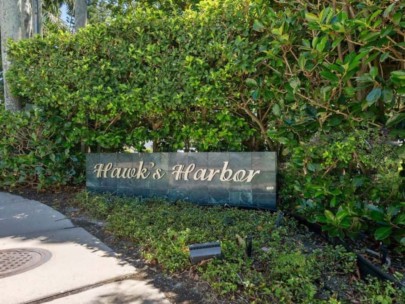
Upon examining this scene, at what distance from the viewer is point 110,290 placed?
2254 millimetres

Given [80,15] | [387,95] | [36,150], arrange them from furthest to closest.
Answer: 1. [80,15]
2. [36,150]
3. [387,95]

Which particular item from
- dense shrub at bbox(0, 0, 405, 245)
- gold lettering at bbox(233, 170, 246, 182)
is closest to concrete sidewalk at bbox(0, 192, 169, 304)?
dense shrub at bbox(0, 0, 405, 245)

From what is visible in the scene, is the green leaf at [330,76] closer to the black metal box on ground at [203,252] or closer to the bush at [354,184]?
the bush at [354,184]

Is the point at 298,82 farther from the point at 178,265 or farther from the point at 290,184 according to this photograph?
the point at 178,265

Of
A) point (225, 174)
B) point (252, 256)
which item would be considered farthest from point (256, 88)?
point (252, 256)

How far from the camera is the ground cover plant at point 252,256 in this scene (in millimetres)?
2074

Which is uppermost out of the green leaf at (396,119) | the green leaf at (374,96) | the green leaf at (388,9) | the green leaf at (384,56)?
the green leaf at (388,9)

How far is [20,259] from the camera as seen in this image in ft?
9.23

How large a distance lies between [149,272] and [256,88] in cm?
227

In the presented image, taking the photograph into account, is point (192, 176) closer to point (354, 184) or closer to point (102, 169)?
point (102, 169)

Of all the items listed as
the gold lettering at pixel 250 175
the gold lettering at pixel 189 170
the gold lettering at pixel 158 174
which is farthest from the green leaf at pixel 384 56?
the gold lettering at pixel 158 174

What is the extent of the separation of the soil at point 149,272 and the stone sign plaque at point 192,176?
2.53ft

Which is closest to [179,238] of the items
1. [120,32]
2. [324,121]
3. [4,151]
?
[324,121]

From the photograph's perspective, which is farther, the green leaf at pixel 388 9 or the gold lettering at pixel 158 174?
the gold lettering at pixel 158 174
